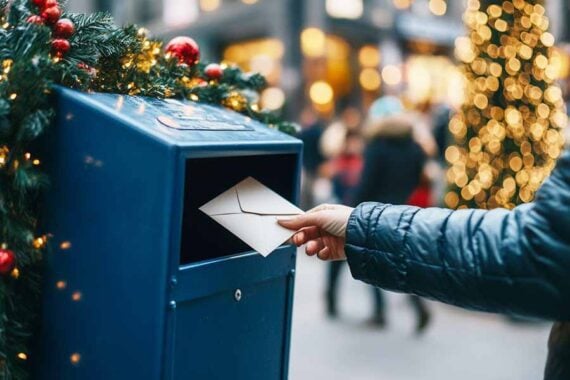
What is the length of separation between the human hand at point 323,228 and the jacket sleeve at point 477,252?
160 mm

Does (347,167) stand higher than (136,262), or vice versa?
(136,262)

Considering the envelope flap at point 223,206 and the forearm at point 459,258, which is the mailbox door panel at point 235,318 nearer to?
the envelope flap at point 223,206

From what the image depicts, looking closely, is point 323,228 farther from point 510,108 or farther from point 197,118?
point 510,108

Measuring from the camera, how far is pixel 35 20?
1.86 m

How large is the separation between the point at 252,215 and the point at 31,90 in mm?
637

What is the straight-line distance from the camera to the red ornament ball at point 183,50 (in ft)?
7.72

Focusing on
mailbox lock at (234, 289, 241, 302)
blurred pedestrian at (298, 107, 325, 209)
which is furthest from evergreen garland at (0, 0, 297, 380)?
blurred pedestrian at (298, 107, 325, 209)

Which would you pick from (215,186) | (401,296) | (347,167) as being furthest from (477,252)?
(347,167)

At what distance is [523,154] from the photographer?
6.20m

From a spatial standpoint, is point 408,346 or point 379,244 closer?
point 379,244

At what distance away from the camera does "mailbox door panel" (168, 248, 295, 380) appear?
1.81m

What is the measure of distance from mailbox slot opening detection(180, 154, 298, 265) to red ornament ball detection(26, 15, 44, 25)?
1.94ft

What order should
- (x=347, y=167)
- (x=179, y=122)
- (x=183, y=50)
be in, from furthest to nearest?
(x=347, y=167) → (x=183, y=50) → (x=179, y=122)

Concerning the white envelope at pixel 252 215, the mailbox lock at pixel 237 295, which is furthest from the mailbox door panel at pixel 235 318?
the white envelope at pixel 252 215
